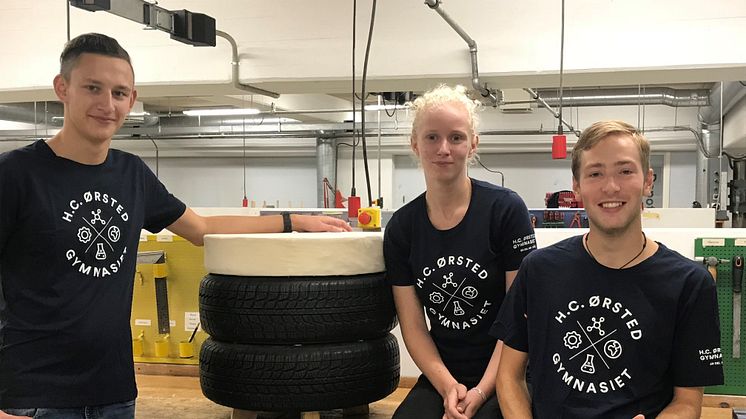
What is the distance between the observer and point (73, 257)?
1635mm

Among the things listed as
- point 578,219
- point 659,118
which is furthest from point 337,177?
point 578,219

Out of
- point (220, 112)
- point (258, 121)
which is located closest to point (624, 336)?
point (220, 112)

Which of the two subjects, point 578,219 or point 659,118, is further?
point 659,118

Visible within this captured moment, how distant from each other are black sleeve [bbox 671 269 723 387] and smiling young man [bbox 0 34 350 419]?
1397 mm

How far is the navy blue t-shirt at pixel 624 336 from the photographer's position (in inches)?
59.5

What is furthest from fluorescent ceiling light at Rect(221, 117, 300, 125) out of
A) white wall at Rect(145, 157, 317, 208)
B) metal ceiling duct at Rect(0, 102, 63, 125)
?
metal ceiling duct at Rect(0, 102, 63, 125)

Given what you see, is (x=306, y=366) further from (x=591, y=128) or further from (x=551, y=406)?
(x=591, y=128)

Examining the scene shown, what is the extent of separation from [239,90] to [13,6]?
5.56ft

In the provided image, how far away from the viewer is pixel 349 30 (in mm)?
4262

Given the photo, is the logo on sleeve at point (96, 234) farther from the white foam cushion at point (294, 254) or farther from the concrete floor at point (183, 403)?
the concrete floor at point (183, 403)

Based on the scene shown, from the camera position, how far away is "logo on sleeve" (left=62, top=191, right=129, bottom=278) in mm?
1642

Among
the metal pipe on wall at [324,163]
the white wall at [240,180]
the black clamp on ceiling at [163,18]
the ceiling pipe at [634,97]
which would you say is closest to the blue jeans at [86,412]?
the black clamp on ceiling at [163,18]

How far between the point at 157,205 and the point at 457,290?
3.10 feet

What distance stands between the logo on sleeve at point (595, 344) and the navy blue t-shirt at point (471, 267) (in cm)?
41
